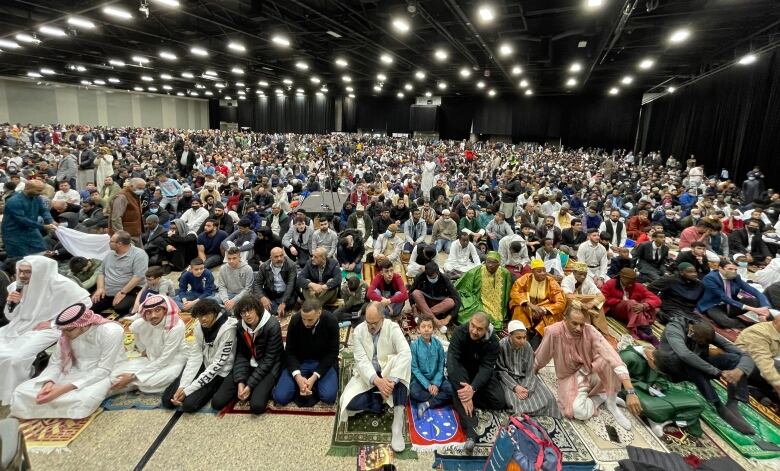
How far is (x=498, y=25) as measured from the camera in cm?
1219

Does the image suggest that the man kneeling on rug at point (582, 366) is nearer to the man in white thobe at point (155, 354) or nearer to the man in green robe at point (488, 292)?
the man in green robe at point (488, 292)

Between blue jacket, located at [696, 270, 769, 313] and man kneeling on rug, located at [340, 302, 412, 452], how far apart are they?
→ 175 inches

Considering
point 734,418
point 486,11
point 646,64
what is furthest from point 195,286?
point 646,64

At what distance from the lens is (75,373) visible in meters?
3.33

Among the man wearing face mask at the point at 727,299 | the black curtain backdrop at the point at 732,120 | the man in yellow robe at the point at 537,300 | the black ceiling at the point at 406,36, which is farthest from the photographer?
the black curtain backdrop at the point at 732,120

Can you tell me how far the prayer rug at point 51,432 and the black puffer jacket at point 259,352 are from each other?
1.25 m

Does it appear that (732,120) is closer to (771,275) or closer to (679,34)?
(679,34)

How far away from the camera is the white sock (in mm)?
3025

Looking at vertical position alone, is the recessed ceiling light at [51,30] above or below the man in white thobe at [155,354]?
above

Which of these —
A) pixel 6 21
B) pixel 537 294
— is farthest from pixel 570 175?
pixel 6 21

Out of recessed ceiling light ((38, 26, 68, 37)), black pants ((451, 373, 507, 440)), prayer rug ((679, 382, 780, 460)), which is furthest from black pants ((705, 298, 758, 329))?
recessed ceiling light ((38, 26, 68, 37))

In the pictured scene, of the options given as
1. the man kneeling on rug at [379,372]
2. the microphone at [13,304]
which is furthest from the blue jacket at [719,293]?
the microphone at [13,304]

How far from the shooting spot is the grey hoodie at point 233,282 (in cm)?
491

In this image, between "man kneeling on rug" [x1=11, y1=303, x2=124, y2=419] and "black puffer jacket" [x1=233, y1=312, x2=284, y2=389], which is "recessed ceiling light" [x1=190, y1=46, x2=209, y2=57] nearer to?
"man kneeling on rug" [x1=11, y1=303, x2=124, y2=419]
